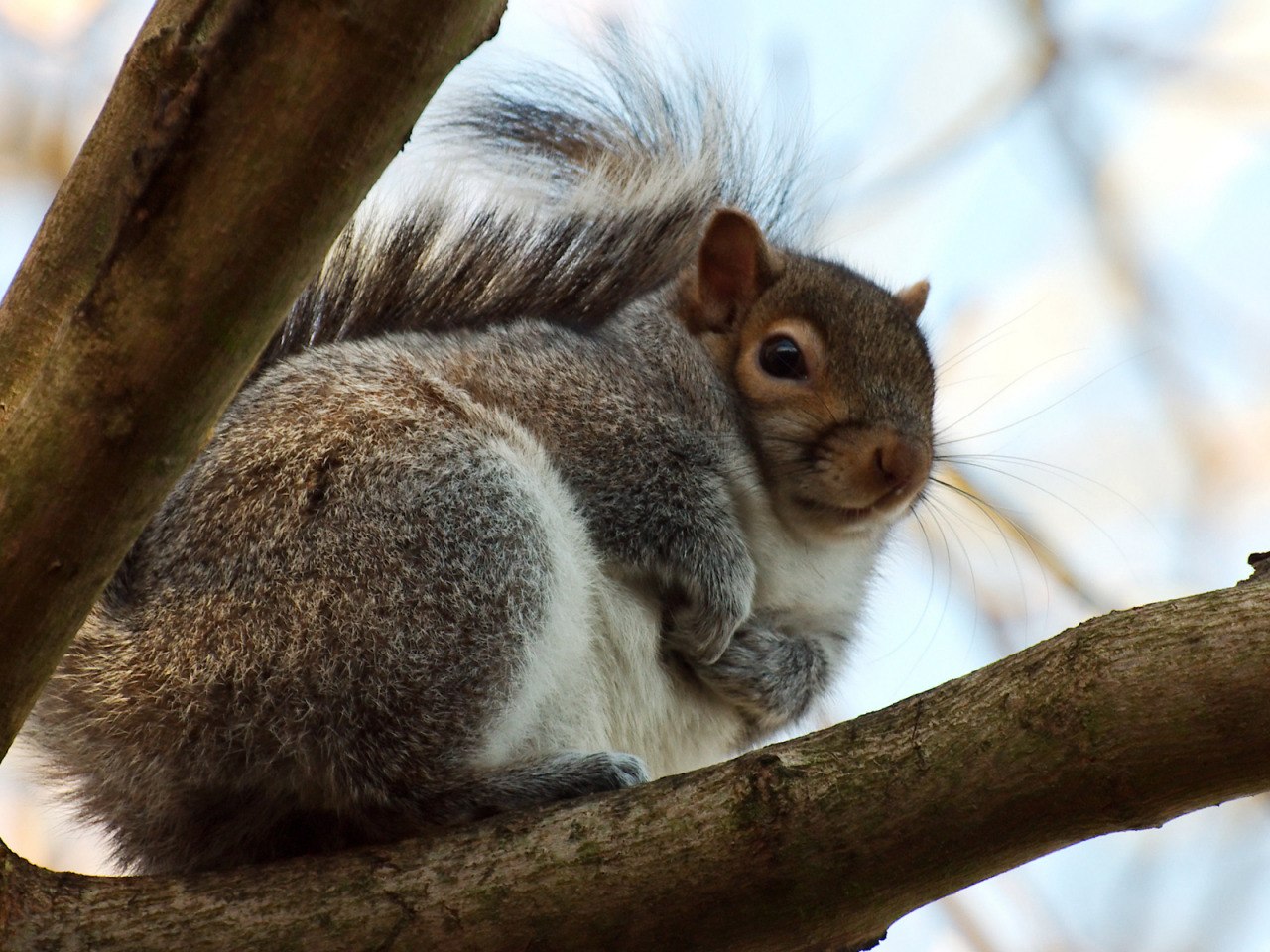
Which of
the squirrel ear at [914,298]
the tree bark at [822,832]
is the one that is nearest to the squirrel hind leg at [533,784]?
the tree bark at [822,832]

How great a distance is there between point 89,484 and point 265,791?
2.20ft

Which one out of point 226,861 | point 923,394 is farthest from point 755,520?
point 226,861

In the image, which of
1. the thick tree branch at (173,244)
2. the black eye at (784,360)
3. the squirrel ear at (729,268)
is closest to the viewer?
the thick tree branch at (173,244)

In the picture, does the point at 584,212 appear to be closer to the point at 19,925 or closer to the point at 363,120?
the point at 363,120

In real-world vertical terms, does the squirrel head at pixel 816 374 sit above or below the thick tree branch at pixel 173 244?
above

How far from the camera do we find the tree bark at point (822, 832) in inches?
64.6

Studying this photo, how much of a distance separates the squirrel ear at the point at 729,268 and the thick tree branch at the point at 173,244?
156cm

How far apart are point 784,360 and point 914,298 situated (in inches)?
25.5

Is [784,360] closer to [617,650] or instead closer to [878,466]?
[878,466]

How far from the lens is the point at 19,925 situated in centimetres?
172

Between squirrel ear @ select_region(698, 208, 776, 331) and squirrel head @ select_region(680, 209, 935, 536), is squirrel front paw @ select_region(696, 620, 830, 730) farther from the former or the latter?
squirrel ear @ select_region(698, 208, 776, 331)

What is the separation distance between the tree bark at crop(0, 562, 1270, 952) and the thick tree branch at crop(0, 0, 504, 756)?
0.47 meters

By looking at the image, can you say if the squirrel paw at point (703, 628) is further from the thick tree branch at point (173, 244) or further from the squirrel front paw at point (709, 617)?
the thick tree branch at point (173, 244)

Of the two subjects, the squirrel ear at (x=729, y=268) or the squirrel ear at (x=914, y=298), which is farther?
the squirrel ear at (x=914, y=298)
